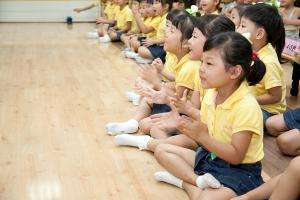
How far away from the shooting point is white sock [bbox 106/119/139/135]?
230 cm

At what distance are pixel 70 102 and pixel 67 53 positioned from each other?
1.63 m

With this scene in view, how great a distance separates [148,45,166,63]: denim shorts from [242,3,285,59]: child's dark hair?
1.59 meters

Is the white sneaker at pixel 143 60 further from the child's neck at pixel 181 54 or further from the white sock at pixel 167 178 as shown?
the white sock at pixel 167 178

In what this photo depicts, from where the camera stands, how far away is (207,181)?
5.15ft

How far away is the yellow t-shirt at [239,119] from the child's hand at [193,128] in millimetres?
65

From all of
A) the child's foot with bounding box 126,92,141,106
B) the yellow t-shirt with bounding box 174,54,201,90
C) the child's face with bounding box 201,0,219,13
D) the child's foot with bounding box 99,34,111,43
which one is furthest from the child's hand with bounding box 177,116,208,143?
the child's foot with bounding box 99,34,111,43

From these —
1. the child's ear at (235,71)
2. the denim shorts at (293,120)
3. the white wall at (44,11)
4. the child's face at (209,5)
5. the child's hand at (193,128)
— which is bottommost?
the white wall at (44,11)

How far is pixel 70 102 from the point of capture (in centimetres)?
282

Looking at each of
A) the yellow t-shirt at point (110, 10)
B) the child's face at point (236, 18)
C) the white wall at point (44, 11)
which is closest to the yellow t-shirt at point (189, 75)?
the child's face at point (236, 18)

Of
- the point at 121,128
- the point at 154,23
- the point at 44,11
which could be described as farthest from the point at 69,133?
the point at 44,11

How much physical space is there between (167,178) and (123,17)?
347 cm

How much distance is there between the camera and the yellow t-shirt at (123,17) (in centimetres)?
480

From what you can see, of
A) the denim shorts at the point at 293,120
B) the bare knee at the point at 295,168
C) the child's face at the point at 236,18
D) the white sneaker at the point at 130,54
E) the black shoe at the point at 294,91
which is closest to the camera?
the bare knee at the point at 295,168

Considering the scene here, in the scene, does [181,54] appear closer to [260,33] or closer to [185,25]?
[185,25]
